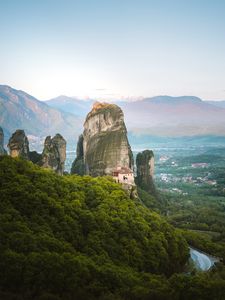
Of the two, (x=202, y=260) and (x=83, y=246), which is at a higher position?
(x=83, y=246)

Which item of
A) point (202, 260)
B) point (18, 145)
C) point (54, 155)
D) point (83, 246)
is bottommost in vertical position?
point (202, 260)

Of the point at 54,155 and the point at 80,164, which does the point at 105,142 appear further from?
the point at 54,155

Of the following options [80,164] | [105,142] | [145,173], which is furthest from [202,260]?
[145,173]

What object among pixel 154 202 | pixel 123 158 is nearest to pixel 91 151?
pixel 123 158

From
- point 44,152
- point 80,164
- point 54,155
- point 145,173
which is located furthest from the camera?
point 145,173

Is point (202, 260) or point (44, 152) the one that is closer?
point (202, 260)

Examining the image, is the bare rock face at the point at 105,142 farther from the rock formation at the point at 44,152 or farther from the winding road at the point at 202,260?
the winding road at the point at 202,260

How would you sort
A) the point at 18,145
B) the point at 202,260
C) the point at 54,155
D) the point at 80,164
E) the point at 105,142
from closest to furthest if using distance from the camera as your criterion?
the point at 202,260 < the point at 18,145 < the point at 54,155 < the point at 105,142 < the point at 80,164

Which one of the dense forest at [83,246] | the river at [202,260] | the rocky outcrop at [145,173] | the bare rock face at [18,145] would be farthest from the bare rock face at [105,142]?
the river at [202,260]

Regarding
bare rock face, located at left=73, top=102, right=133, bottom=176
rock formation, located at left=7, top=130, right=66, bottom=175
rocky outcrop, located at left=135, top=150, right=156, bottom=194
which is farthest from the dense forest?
rocky outcrop, located at left=135, top=150, right=156, bottom=194
